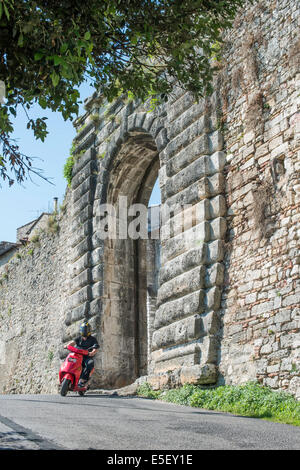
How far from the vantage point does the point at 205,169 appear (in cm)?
943

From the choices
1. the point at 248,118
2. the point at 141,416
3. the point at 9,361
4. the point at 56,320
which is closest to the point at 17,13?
the point at 141,416

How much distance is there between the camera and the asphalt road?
4.42 metres

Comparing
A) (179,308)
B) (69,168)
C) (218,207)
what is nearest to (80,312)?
(69,168)

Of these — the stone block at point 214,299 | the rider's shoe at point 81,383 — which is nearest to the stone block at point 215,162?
the stone block at point 214,299

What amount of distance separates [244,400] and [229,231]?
8.42ft

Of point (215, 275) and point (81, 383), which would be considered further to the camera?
point (81, 383)

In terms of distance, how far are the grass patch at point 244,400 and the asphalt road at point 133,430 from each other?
0.33 metres

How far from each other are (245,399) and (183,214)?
10.9 ft

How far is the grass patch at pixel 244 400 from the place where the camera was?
22.3 feet

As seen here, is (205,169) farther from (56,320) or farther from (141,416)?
(56,320)

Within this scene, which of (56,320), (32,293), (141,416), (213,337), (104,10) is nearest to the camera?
(104,10)

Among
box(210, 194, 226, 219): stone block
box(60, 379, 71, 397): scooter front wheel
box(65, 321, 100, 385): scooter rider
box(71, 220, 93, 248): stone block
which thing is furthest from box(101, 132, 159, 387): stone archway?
box(210, 194, 226, 219): stone block

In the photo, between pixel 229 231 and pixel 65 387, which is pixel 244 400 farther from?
pixel 65 387

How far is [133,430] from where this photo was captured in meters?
5.14
